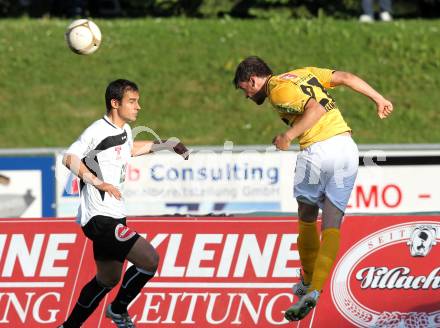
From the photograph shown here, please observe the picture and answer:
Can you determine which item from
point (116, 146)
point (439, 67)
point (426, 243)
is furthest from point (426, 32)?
point (116, 146)

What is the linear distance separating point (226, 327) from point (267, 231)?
0.87 m

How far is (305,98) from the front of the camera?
26.0 ft

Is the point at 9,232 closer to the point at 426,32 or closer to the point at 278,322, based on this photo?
the point at 278,322

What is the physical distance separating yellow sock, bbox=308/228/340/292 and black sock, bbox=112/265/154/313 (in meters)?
1.28

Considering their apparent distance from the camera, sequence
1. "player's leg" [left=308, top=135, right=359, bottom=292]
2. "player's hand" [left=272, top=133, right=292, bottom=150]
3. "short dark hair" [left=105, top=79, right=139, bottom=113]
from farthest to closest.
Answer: "short dark hair" [left=105, top=79, right=139, bottom=113] → "player's leg" [left=308, top=135, right=359, bottom=292] → "player's hand" [left=272, top=133, right=292, bottom=150]

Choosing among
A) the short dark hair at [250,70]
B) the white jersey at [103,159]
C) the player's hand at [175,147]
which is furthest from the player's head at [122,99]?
the short dark hair at [250,70]

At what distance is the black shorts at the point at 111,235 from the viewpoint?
8.27 meters

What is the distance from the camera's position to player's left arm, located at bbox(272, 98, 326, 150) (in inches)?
299

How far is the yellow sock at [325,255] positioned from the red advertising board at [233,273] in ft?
3.45

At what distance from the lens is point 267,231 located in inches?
367

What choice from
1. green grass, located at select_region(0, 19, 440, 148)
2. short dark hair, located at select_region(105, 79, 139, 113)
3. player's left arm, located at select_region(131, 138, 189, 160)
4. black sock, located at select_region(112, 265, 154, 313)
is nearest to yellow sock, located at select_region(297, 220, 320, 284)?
player's left arm, located at select_region(131, 138, 189, 160)

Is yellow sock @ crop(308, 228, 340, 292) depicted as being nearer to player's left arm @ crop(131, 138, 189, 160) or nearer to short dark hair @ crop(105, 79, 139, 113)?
player's left arm @ crop(131, 138, 189, 160)

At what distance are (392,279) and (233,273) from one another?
1308 millimetres

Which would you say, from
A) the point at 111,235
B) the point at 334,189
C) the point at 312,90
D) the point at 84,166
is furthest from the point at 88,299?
the point at 312,90
